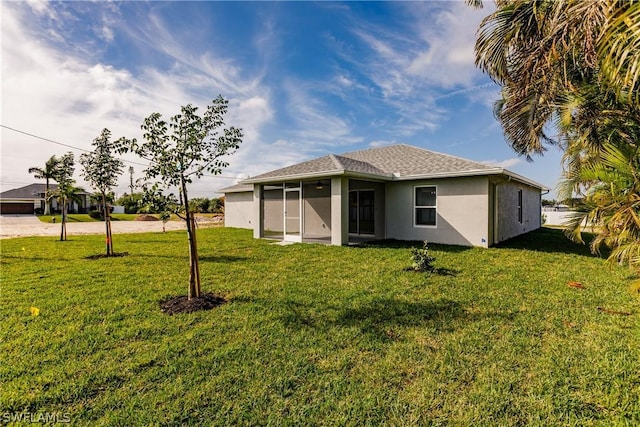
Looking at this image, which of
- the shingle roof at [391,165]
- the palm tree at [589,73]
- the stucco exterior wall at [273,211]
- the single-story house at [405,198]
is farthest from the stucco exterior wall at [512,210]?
the stucco exterior wall at [273,211]

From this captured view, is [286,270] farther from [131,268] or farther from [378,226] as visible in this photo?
[378,226]

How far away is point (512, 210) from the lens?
1388 cm

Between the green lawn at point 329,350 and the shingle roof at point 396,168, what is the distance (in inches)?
191

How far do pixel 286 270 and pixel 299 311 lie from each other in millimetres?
2945

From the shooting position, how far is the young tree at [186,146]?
15.6 feet

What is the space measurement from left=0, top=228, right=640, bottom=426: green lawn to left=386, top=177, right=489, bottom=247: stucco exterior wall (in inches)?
158

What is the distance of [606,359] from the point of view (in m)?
3.37

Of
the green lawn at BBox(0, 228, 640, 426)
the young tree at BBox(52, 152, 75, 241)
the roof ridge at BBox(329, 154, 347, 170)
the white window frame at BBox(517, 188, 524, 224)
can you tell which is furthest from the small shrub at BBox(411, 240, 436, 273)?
the young tree at BBox(52, 152, 75, 241)

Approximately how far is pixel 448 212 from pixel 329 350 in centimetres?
948

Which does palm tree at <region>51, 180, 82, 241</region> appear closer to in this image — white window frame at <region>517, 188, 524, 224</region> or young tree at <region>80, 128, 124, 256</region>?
young tree at <region>80, 128, 124, 256</region>

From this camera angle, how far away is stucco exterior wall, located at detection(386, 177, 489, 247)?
35.4 ft

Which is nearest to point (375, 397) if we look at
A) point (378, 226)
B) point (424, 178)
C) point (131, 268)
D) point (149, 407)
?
point (149, 407)

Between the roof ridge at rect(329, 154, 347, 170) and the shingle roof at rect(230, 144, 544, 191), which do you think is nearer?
the shingle roof at rect(230, 144, 544, 191)

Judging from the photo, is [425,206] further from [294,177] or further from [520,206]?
[520,206]
